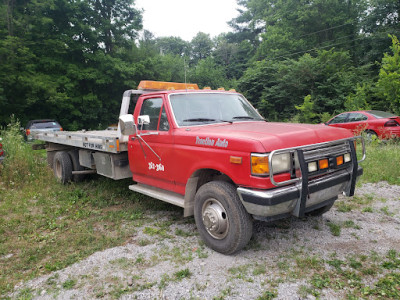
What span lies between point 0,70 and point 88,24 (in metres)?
8.65

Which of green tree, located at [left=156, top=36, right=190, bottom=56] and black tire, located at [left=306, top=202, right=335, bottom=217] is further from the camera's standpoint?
green tree, located at [left=156, top=36, right=190, bottom=56]

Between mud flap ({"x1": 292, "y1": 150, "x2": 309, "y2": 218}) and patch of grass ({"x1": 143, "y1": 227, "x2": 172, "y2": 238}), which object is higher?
mud flap ({"x1": 292, "y1": 150, "x2": 309, "y2": 218})

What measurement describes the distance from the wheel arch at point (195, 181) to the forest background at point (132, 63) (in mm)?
14726

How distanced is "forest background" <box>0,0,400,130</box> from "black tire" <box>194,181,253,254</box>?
595 inches

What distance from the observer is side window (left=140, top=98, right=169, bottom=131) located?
15.5 feet

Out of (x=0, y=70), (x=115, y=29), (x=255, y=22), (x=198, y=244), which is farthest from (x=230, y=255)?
(x=255, y=22)

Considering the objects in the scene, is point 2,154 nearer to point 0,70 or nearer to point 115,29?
point 0,70

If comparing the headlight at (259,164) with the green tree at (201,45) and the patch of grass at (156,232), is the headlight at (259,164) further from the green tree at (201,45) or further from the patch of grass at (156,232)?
the green tree at (201,45)

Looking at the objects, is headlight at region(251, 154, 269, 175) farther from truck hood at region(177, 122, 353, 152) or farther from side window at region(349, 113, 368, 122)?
side window at region(349, 113, 368, 122)

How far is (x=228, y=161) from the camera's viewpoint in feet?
11.9

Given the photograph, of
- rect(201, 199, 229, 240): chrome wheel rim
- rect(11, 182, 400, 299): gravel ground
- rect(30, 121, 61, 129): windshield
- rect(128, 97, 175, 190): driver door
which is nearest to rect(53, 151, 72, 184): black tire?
rect(128, 97, 175, 190): driver door

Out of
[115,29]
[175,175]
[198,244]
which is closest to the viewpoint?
[198,244]

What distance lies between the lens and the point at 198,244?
13.6ft

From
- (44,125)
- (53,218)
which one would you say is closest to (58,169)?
(53,218)
